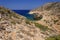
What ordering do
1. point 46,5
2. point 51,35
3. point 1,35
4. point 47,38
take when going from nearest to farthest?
point 1,35 → point 47,38 → point 51,35 → point 46,5

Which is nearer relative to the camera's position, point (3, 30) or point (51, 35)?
point (3, 30)

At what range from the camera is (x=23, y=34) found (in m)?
16.7

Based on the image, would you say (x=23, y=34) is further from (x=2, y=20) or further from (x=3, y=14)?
(x=3, y=14)

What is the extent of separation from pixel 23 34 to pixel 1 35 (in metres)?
2.30

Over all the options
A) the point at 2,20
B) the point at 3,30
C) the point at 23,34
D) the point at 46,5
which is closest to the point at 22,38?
the point at 23,34

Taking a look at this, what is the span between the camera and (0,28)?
A: 16.2 metres

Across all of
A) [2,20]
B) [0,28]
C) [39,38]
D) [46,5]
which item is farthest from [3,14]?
[46,5]

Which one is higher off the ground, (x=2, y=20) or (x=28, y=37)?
(x=2, y=20)

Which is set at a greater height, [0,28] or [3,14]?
[3,14]

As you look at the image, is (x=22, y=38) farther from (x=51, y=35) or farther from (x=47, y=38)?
(x=51, y=35)

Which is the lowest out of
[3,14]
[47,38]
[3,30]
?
[47,38]

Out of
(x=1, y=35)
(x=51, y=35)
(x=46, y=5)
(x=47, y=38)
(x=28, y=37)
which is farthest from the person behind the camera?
(x=46, y=5)

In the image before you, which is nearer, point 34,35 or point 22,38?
point 22,38

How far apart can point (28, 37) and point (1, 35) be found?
2.67 metres
